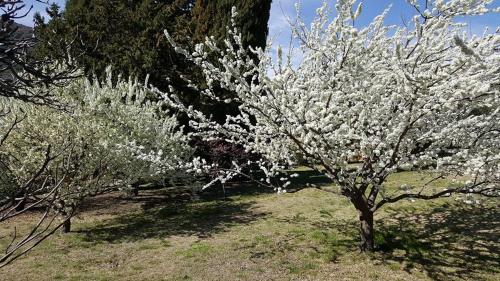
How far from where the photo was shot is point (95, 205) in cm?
1419

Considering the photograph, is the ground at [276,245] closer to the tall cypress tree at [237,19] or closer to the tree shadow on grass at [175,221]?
the tree shadow on grass at [175,221]

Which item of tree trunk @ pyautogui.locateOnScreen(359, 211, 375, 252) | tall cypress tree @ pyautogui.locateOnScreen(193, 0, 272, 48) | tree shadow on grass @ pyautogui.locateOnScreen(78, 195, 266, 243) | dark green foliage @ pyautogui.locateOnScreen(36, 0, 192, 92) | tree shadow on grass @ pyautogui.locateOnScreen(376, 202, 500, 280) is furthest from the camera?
tall cypress tree @ pyautogui.locateOnScreen(193, 0, 272, 48)

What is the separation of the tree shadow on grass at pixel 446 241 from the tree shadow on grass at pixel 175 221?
12.4 ft

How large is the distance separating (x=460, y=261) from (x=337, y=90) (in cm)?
369

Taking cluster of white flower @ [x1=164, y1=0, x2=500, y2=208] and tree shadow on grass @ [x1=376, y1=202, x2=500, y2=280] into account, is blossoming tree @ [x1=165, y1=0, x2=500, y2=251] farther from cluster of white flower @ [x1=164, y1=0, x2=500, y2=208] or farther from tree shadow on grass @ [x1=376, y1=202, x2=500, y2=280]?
tree shadow on grass @ [x1=376, y1=202, x2=500, y2=280]

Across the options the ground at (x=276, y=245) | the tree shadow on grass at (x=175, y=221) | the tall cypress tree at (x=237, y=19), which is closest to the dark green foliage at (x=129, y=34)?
the tall cypress tree at (x=237, y=19)

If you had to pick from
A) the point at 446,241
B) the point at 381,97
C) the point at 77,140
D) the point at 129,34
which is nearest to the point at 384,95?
the point at 381,97

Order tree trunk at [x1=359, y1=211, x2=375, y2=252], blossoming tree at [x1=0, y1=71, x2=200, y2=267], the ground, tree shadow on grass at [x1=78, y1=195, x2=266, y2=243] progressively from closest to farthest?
the ground < tree trunk at [x1=359, y1=211, x2=375, y2=252] < blossoming tree at [x1=0, y1=71, x2=200, y2=267] < tree shadow on grass at [x1=78, y1=195, x2=266, y2=243]

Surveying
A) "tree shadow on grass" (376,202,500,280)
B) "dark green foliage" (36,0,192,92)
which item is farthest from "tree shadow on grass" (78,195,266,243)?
"dark green foliage" (36,0,192,92)

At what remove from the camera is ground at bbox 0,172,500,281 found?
7043 millimetres

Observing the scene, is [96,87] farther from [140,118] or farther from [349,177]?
[349,177]

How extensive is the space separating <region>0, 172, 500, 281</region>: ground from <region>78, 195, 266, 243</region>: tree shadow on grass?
29mm

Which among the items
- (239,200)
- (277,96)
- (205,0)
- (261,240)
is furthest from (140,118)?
(205,0)

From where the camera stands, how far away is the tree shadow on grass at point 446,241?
270 inches
